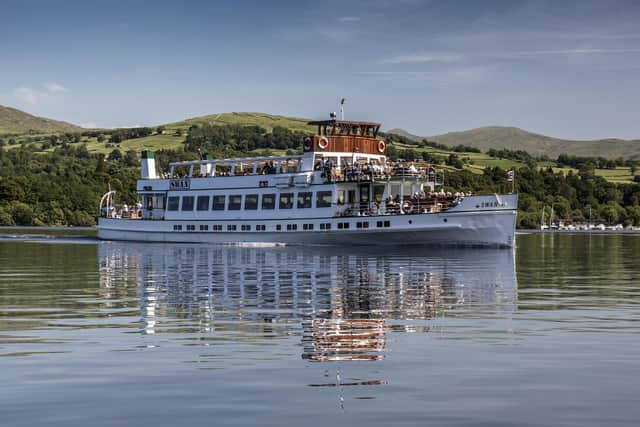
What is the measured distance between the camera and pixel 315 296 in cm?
2877

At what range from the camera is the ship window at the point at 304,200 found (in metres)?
71.1

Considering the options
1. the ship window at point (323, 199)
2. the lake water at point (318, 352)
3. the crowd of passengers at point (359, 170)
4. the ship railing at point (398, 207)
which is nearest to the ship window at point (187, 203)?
the crowd of passengers at point (359, 170)

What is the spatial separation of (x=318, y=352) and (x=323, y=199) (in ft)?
174

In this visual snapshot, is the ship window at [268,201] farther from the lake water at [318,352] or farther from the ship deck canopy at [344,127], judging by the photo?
the lake water at [318,352]

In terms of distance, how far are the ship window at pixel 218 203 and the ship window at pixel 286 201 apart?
6802 mm

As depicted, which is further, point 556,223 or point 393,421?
point 556,223

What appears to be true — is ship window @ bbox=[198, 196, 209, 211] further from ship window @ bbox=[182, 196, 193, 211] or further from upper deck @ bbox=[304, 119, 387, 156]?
upper deck @ bbox=[304, 119, 387, 156]

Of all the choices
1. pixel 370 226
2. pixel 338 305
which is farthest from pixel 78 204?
pixel 338 305

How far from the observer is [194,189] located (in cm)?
8006

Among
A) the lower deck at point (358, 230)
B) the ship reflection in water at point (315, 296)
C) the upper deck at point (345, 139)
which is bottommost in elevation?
the ship reflection in water at point (315, 296)

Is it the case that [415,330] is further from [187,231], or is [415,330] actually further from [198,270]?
[187,231]

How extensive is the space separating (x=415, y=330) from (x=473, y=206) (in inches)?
1701

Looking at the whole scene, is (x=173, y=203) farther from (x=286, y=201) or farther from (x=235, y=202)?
(x=286, y=201)

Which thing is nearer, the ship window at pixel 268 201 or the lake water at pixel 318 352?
the lake water at pixel 318 352
